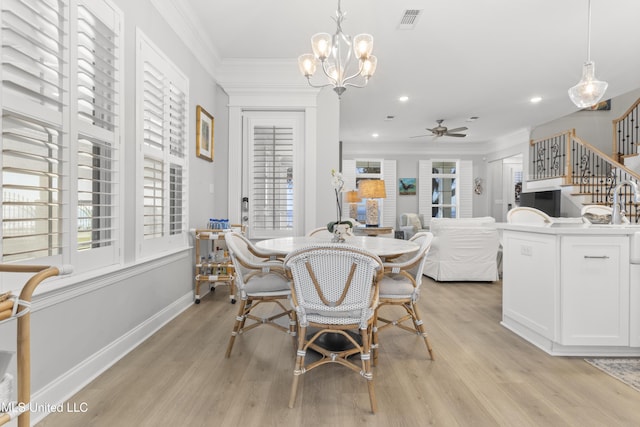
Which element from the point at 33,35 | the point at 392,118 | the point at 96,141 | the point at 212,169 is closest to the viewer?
the point at 33,35

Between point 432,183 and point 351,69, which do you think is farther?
point 432,183

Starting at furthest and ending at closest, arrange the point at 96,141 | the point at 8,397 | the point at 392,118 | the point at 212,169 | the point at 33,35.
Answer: the point at 392,118 → the point at 212,169 → the point at 96,141 → the point at 33,35 → the point at 8,397

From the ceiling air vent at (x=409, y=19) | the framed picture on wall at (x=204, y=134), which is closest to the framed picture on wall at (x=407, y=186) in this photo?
the ceiling air vent at (x=409, y=19)

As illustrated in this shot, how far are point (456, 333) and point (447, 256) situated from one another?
6.75 ft

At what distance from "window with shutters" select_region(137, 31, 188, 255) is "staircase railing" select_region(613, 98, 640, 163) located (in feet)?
26.4

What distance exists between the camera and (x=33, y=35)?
1.59 m

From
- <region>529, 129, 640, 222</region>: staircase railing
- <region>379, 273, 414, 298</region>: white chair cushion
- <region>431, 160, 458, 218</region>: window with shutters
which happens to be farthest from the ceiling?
<region>431, 160, 458, 218</region>: window with shutters

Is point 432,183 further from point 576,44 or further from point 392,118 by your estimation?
point 576,44

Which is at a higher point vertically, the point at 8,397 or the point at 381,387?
the point at 8,397

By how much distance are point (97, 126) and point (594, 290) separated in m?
3.33

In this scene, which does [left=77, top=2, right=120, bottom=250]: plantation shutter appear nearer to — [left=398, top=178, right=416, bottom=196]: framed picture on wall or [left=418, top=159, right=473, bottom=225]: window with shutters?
[left=398, top=178, right=416, bottom=196]: framed picture on wall

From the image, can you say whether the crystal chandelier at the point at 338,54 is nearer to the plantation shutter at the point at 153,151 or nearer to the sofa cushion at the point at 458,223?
the plantation shutter at the point at 153,151

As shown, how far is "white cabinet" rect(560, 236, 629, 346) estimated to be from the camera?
2275 mm

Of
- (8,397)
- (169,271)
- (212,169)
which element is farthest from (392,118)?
(8,397)
